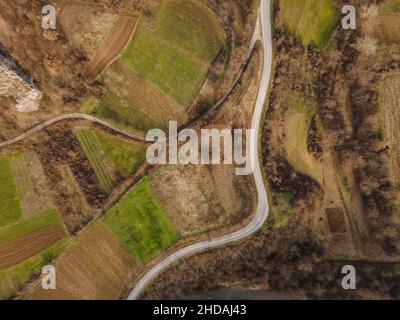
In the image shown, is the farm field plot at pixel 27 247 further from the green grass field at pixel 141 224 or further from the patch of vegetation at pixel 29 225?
the green grass field at pixel 141 224

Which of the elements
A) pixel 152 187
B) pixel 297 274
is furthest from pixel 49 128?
pixel 297 274

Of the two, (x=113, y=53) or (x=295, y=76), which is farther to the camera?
(x=295, y=76)

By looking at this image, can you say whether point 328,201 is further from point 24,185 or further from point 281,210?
point 24,185

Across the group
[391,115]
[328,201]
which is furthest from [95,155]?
[391,115]

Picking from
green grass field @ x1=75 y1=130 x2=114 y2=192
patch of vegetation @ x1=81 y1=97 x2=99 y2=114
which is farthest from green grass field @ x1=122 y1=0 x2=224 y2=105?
green grass field @ x1=75 y1=130 x2=114 y2=192

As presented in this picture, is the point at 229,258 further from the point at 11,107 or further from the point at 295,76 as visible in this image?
the point at 11,107

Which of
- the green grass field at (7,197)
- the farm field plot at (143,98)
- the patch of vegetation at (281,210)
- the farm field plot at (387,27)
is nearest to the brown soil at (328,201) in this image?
the patch of vegetation at (281,210)
